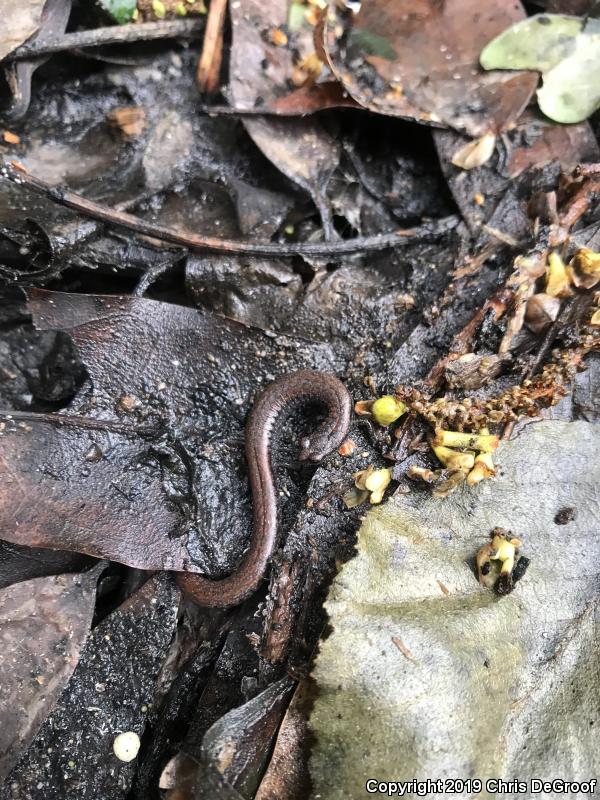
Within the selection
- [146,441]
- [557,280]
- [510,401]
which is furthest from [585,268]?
[146,441]

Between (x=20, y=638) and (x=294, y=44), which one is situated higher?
(x=294, y=44)

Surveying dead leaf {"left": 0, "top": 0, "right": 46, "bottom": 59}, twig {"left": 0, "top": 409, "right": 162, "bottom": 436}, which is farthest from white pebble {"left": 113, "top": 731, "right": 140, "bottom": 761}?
A: dead leaf {"left": 0, "top": 0, "right": 46, "bottom": 59}

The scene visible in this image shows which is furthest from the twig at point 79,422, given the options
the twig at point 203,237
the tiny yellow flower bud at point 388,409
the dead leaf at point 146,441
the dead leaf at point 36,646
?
the tiny yellow flower bud at point 388,409

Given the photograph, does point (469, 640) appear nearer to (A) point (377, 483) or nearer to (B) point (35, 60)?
(A) point (377, 483)

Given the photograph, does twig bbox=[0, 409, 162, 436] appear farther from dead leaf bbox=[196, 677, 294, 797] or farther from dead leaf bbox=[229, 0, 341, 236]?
dead leaf bbox=[229, 0, 341, 236]

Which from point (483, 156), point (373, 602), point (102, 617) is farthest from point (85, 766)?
point (483, 156)

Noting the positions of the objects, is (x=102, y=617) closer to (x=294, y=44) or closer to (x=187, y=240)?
(x=187, y=240)
